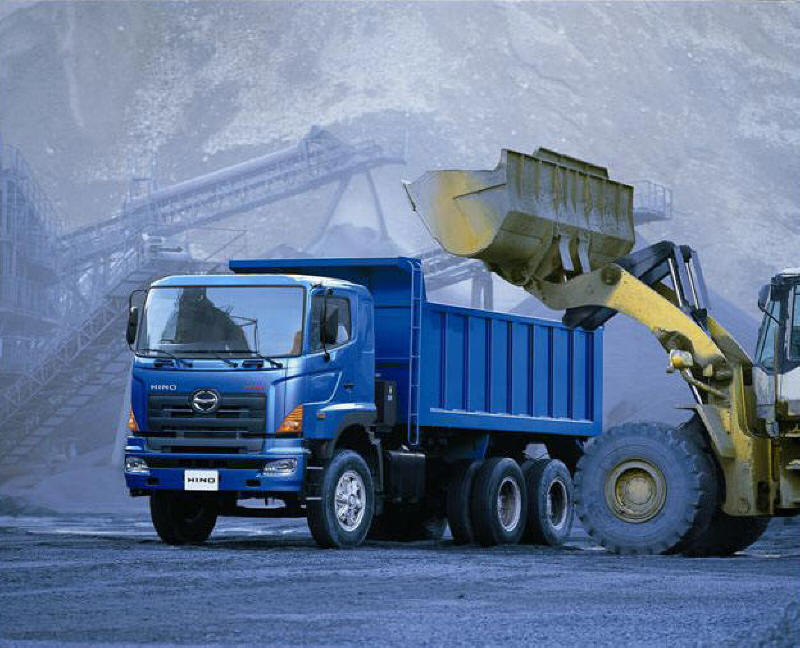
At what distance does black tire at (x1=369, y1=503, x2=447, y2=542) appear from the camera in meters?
19.8

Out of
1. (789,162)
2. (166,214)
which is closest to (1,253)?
(166,214)

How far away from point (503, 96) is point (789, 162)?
21662 mm

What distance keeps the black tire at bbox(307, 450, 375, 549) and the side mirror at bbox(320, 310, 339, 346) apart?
126cm

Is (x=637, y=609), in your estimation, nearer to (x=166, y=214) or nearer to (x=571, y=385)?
(x=571, y=385)

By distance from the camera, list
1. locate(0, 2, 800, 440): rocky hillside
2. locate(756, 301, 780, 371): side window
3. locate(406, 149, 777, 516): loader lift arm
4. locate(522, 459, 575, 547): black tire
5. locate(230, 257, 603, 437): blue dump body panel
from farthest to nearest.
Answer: locate(0, 2, 800, 440): rocky hillside, locate(522, 459, 575, 547): black tire, locate(230, 257, 603, 437): blue dump body panel, locate(406, 149, 777, 516): loader lift arm, locate(756, 301, 780, 371): side window

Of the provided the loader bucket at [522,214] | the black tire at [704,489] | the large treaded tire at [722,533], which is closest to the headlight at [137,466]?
the loader bucket at [522,214]

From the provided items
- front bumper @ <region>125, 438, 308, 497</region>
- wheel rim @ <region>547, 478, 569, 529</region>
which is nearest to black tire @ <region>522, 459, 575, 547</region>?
wheel rim @ <region>547, 478, 569, 529</region>

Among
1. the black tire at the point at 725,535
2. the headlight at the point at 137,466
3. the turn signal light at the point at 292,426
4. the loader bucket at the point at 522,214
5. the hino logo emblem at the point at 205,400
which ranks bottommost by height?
the black tire at the point at 725,535

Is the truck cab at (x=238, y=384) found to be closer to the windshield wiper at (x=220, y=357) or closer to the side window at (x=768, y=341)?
the windshield wiper at (x=220, y=357)

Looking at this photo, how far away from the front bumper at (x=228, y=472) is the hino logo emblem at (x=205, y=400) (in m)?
0.47

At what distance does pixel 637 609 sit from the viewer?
10.7 m

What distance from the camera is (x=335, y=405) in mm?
16422

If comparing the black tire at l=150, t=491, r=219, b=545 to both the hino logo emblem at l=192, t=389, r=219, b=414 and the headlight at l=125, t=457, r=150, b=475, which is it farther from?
the hino logo emblem at l=192, t=389, r=219, b=414

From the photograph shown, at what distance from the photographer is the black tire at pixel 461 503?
18.5m
